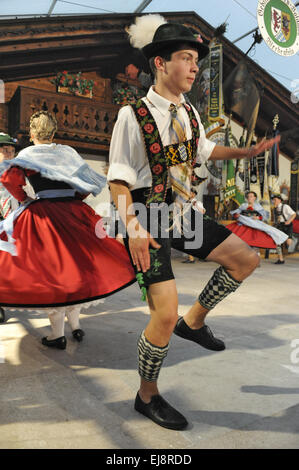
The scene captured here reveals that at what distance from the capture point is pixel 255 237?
7.49m

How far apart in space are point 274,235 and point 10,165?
6094 mm

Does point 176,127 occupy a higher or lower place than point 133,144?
higher

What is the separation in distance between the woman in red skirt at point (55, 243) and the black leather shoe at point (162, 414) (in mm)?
661

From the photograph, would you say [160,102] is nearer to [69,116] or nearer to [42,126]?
[42,126]

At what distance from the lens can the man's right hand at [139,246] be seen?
5.22 feet

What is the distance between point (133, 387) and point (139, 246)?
37.8 inches

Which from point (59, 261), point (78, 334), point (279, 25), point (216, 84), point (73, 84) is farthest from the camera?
point (216, 84)

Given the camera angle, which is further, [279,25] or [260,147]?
[279,25]

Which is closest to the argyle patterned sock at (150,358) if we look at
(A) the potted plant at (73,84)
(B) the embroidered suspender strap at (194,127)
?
(B) the embroidered suspender strap at (194,127)

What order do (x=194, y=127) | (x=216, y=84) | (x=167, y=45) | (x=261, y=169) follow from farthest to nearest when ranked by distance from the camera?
(x=261, y=169) → (x=216, y=84) → (x=194, y=127) → (x=167, y=45)

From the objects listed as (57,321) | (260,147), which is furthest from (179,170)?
(57,321)

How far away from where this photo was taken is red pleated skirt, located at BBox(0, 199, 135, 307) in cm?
207

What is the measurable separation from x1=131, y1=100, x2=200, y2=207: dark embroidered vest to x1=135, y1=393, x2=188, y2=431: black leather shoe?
3.07ft

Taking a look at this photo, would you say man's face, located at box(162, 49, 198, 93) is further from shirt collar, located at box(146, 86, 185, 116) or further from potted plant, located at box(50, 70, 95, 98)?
potted plant, located at box(50, 70, 95, 98)
